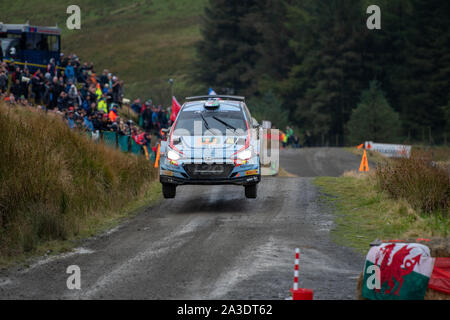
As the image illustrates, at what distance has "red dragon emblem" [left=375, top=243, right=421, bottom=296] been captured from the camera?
7.53 meters

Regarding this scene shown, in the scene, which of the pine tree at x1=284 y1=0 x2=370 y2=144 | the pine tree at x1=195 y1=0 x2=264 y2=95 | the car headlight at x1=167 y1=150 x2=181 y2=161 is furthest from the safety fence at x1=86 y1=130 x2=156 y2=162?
the pine tree at x1=195 y1=0 x2=264 y2=95

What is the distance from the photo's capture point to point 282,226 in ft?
43.6

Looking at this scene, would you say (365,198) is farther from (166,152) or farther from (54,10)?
(54,10)

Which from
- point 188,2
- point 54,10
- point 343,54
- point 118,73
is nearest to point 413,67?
point 343,54

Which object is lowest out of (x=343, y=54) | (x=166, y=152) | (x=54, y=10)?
(x=166, y=152)

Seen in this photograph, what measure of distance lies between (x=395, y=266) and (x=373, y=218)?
667cm

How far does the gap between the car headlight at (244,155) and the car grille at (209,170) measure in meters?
0.28

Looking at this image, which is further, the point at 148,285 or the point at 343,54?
the point at 343,54

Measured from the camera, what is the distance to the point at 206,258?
10.4 m

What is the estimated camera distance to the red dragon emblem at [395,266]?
753cm

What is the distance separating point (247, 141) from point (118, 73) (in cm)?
11041

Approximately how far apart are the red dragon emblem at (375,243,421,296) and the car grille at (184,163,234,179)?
22.7 feet

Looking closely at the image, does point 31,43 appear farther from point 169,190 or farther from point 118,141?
point 169,190

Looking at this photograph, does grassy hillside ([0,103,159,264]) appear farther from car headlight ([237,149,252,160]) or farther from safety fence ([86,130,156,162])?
car headlight ([237,149,252,160])
